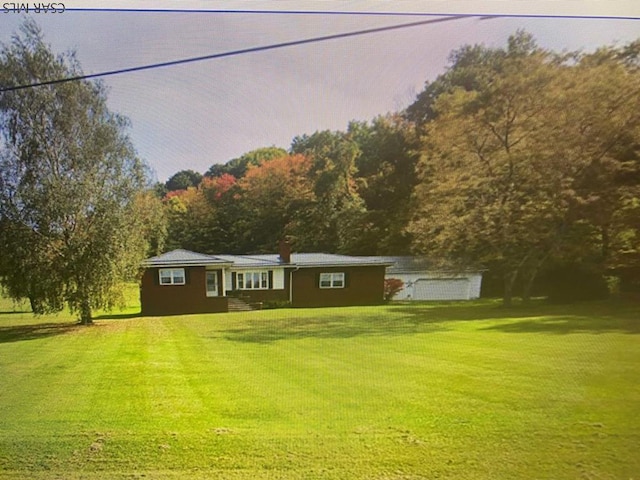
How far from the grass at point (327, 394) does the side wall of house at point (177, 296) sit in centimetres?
5

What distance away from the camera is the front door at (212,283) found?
1771 millimetres

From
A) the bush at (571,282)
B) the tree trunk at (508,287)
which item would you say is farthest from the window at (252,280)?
the bush at (571,282)

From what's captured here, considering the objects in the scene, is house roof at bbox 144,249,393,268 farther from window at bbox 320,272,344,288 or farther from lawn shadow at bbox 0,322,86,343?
lawn shadow at bbox 0,322,86,343

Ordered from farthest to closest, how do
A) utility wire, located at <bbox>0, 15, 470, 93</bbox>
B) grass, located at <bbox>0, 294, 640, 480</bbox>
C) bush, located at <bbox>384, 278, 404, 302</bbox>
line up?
bush, located at <bbox>384, 278, 404, 302</bbox>, utility wire, located at <bbox>0, 15, 470, 93</bbox>, grass, located at <bbox>0, 294, 640, 480</bbox>

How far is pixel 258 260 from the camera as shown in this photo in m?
1.77

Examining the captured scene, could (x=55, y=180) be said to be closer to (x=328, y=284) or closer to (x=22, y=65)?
(x=22, y=65)

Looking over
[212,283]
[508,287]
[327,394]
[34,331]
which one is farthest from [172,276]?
[508,287]

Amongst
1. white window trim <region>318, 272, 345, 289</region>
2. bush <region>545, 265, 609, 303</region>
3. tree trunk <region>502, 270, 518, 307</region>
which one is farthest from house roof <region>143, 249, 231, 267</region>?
bush <region>545, 265, 609, 303</region>

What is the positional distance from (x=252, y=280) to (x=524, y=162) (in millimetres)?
1246

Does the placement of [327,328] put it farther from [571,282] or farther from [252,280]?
[571,282]

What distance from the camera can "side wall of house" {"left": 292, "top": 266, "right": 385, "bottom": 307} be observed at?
1.80 metres

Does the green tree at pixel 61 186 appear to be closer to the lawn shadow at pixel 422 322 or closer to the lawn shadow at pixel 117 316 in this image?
the lawn shadow at pixel 117 316

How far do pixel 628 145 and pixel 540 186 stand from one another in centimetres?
44

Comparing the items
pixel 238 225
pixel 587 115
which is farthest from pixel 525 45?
pixel 238 225
